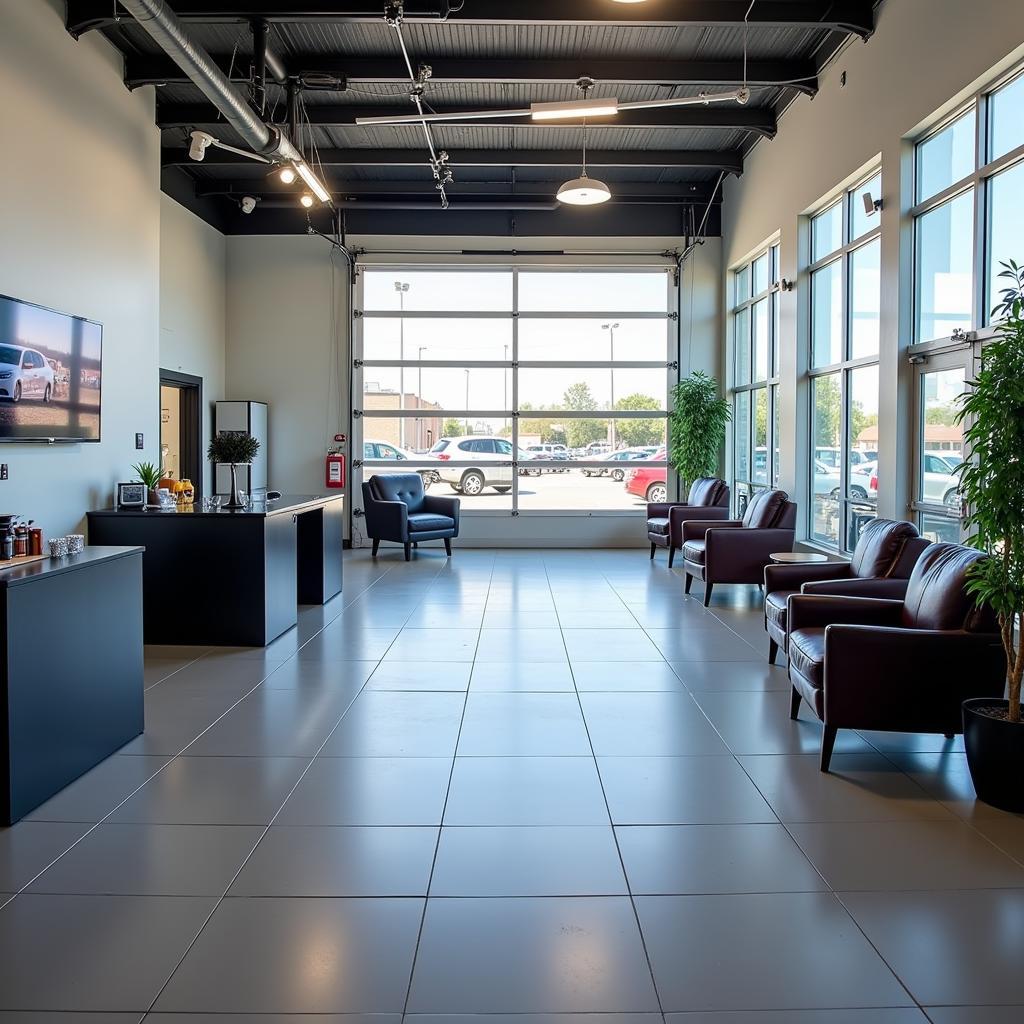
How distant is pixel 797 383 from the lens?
27.5 feet

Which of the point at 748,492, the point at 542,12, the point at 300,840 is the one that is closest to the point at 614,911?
the point at 300,840

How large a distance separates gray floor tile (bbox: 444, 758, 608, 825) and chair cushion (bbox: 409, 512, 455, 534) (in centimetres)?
694

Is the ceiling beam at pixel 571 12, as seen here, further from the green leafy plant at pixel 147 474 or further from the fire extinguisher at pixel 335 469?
the fire extinguisher at pixel 335 469

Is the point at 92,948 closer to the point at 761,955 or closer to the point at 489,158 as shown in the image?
the point at 761,955

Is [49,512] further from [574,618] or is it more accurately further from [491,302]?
[491,302]

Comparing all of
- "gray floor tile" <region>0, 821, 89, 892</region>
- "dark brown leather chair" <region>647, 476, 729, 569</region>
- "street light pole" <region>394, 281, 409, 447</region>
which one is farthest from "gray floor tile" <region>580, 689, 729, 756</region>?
"street light pole" <region>394, 281, 409, 447</region>

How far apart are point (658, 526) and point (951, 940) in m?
8.02

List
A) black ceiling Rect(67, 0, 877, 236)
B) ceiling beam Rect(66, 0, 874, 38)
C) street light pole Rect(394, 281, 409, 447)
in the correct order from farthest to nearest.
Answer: street light pole Rect(394, 281, 409, 447), black ceiling Rect(67, 0, 877, 236), ceiling beam Rect(66, 0, 874, 38)

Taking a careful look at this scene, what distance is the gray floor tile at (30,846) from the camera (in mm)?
2701

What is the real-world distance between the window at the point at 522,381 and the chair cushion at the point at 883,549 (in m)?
6.31

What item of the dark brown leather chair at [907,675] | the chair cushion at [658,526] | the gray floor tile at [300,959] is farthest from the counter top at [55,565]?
the chair cushion at [658,526]

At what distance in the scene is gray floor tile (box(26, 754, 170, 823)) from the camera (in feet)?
10.4

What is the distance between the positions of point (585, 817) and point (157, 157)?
22.0 feet

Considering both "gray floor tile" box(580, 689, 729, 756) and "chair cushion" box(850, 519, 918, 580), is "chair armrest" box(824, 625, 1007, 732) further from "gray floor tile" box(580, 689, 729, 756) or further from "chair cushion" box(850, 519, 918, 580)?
"chair cushion" box(850, 519, 918, 580)
